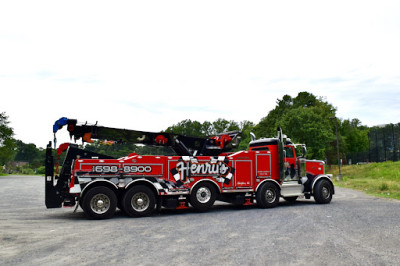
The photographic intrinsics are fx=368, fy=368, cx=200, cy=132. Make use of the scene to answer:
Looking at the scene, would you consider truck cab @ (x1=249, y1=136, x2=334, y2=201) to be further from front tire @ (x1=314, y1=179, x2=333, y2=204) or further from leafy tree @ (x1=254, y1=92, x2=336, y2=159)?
leafy tree @ (x1=254, y1=92, x2=336, y2=159)

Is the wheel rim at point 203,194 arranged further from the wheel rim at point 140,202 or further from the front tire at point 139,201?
the wheel rim at point 140,202

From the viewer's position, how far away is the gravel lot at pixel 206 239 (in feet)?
21.0

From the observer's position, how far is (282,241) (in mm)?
7789

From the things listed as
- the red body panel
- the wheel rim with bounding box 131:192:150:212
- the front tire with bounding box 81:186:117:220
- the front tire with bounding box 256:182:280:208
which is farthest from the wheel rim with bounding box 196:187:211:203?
the front tire with bounding box 81:186:117:220

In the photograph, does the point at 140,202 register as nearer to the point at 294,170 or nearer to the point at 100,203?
the point at 100,203

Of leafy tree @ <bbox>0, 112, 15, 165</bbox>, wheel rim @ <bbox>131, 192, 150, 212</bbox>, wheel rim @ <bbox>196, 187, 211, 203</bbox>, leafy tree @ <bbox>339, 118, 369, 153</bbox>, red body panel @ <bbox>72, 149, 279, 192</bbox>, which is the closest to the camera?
red body panel @ <bbox>72, 149, 279, 192</bbox>

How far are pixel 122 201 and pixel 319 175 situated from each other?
872cm

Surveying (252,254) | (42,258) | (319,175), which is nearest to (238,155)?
(319,175)

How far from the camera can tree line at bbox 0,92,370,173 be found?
145 feet

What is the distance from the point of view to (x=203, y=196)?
1300 centimetres

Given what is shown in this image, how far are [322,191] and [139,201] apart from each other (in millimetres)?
8026

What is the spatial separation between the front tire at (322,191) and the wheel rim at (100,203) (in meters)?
8.77

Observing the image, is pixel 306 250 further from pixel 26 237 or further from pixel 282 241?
pixel 26 237

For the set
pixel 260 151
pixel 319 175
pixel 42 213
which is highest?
pixel 260 151
